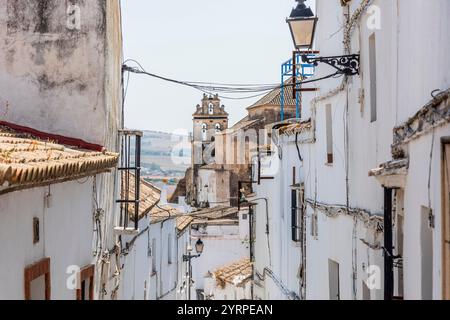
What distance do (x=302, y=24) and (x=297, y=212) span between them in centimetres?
591

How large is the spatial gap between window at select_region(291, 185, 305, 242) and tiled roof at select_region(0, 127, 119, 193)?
7533mm

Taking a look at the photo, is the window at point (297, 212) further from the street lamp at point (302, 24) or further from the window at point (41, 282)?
the window at point (41, 282)

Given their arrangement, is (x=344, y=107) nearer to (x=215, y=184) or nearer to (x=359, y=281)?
(x=359, y=281)

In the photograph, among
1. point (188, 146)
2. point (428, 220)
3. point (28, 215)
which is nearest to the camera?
point (428, 220)

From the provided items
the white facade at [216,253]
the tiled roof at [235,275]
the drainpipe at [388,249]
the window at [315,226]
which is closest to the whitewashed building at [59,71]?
the window at [315,226]

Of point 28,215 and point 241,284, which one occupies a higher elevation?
point 28,215

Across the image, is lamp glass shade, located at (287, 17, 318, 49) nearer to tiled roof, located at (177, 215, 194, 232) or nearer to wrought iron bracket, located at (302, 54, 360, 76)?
wrought iron bracket, located at (302, 54, 360, 76)

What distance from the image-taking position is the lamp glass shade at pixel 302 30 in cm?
1252

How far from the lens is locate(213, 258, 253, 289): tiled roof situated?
98.8ft

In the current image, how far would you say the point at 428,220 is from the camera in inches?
253

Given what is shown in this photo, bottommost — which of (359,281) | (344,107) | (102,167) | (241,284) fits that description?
(241,284)

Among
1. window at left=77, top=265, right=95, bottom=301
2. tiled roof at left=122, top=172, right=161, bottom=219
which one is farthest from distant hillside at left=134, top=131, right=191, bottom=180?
window at left=77, top=265, right=95, bottom=301
